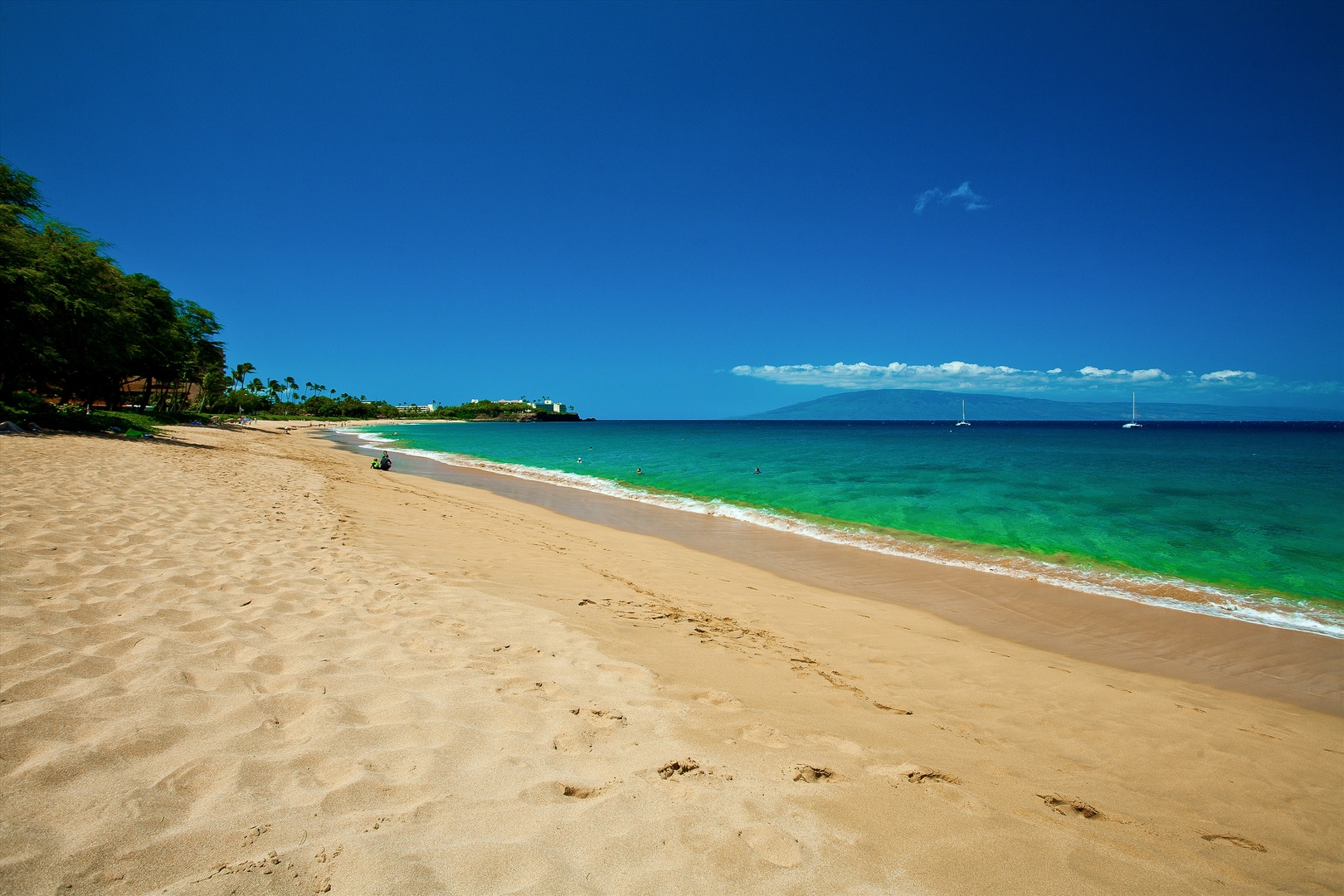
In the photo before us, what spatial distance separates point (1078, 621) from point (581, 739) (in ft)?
27.1

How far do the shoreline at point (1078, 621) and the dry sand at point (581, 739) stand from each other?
0.32 ft

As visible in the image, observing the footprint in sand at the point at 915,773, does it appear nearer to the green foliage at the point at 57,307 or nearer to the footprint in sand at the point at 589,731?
the footprint in sand at the point at 589,731

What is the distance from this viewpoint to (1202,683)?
20.0ft

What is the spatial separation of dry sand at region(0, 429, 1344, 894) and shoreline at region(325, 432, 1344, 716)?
0.10 meters

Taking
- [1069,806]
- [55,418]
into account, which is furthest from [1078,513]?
[55,418]

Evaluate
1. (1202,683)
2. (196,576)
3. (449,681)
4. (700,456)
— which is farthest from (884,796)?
(700,456)

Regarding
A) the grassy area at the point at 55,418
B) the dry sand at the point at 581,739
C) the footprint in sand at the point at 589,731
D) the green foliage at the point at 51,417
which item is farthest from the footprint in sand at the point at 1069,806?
the green foliage at the point at 51,417

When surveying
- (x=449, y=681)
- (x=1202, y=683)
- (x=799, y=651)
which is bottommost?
(x=1202, y=683)

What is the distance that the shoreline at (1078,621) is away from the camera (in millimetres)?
6449

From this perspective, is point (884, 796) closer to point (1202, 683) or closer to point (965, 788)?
point (965, 788)

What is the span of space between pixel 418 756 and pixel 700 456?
38.7 meters

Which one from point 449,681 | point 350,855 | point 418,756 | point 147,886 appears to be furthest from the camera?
point 449,681

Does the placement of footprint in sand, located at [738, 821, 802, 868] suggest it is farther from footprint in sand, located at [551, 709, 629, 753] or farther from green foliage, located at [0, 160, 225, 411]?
green foliage, located at [0, 160, 225, 411]

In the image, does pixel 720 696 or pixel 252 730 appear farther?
pixel 720 696
